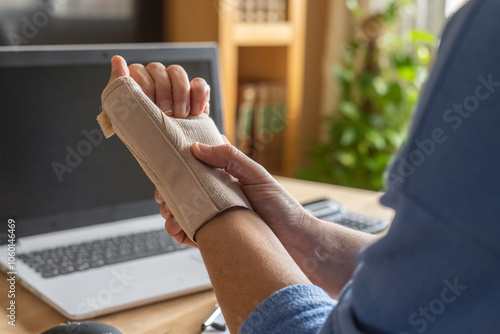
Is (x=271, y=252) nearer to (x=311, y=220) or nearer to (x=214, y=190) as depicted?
(x=214, y=190)

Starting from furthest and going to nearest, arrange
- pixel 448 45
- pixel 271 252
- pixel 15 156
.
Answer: pixel 15 156 < pixel 271 252 < pixel 448 45

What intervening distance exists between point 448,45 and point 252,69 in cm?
223

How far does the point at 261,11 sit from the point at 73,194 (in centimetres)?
151

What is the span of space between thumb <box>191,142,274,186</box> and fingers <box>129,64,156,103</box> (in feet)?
0.45

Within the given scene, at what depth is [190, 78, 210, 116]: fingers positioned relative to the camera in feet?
2.68

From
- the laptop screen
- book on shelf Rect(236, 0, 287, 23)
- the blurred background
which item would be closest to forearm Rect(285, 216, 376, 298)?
the laptop screen

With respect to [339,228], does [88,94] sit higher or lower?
higher

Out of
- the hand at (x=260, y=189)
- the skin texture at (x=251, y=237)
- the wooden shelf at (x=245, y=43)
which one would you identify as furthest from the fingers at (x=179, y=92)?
the wooden shelf at (x=245, y=43)

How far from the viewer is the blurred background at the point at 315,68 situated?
2.11m

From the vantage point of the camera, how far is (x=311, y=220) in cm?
79

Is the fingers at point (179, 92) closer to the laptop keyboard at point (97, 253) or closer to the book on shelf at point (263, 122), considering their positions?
the laptop keyboard at point (97, 253)

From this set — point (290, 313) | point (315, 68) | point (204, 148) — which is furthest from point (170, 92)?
point (315, 68)

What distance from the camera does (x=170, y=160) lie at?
67cm

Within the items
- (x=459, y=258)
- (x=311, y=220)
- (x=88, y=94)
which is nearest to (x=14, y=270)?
(x=88, y=94)
